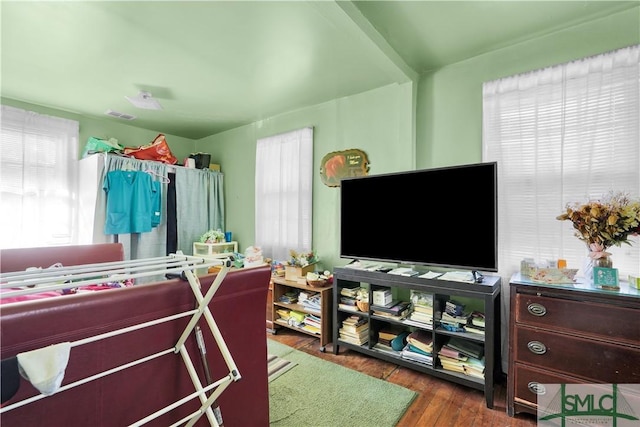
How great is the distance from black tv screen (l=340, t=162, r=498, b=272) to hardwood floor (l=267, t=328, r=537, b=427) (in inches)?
32.8

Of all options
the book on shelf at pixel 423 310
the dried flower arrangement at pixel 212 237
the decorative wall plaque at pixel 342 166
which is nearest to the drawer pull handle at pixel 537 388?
the book on shelf at pixel 423 310

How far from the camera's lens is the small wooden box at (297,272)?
9.31ft

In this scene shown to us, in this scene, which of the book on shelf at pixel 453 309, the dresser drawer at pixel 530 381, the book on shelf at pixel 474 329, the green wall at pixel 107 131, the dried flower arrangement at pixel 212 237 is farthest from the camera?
the dried flower arrangement at pixel 212 237

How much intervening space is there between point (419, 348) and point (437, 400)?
344 millimetres

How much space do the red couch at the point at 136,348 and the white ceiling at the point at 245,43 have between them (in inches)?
63.9

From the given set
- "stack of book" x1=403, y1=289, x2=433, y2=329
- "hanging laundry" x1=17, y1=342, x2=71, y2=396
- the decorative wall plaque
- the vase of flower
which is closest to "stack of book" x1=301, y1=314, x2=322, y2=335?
"stack of book" x1=403, y1=289, x2=433, y2=329

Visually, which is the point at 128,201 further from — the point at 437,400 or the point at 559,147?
the point at 559,147

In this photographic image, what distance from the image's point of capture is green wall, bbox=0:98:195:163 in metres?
3.16

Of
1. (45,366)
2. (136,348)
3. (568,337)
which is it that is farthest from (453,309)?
(45,366)

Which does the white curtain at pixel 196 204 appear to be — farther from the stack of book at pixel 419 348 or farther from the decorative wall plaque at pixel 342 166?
the stack of book at pixel 419 348

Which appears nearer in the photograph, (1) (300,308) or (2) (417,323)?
(2) (417,323)

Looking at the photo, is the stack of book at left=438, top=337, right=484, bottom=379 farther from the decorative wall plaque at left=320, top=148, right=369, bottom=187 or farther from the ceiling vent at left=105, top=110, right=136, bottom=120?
the ceiling vent at left=105, top=110, right=136, bottom=120

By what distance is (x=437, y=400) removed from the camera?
1.86 meters

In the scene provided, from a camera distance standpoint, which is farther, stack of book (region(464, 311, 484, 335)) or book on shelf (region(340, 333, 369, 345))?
book on shelf (region(340, 333, 369, 345))
